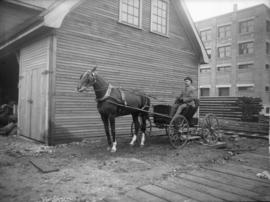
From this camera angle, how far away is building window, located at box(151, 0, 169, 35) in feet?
36.8

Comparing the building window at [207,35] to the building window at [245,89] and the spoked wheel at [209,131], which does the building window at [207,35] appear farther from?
the spoked wheel at [209,131]

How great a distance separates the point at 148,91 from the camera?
11.0 metres

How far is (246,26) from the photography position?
114 ft

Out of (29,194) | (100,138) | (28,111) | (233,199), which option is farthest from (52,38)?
(233,199)

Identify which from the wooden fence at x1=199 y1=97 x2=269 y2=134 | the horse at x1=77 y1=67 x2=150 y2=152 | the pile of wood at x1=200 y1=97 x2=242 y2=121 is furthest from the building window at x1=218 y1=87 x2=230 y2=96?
the horse at x1=77 y1=67 x2=150 y2=152

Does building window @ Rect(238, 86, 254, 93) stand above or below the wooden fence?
above

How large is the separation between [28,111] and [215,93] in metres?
32.2

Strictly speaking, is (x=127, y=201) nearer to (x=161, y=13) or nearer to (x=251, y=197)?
(x=251, y=197)

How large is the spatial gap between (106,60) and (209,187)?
6404mm

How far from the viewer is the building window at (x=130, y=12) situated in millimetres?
10047

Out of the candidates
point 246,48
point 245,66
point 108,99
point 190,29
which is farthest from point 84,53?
point 246,48

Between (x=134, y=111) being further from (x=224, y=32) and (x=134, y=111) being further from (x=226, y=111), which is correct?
(x=224, y=32)

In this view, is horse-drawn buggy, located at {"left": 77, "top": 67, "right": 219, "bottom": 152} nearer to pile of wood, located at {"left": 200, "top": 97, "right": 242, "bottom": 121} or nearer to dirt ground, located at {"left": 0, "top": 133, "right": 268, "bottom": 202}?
dirt ground, located at {"left": 0, "top": 133, "right": 268, "bottom": 202}

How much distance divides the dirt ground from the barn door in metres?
0.63
